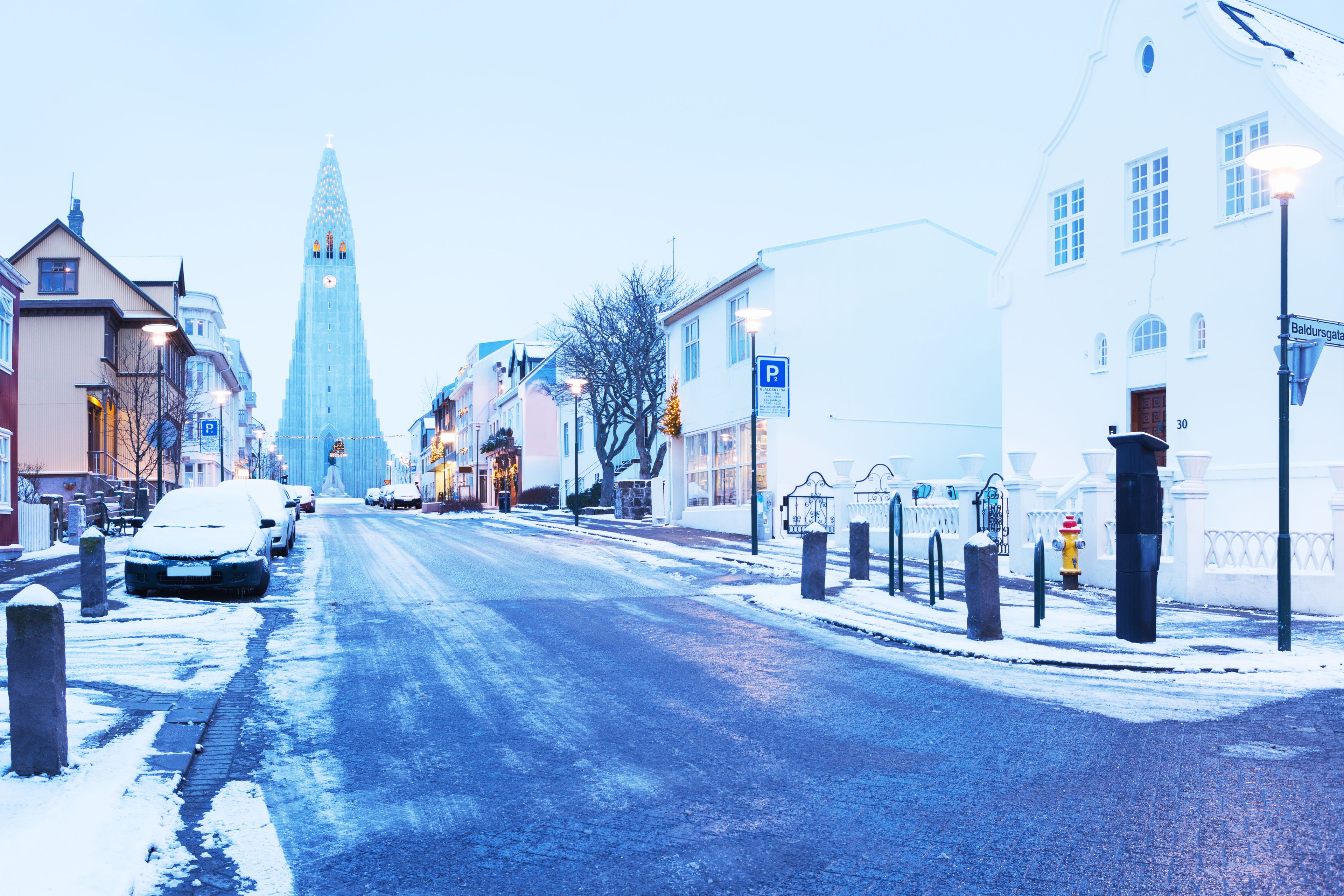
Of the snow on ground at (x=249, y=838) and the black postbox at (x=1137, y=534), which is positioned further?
the black postbox at (x=1137, y=534)

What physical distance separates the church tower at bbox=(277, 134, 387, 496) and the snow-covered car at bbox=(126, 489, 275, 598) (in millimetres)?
125807

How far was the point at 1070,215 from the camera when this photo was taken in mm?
22625

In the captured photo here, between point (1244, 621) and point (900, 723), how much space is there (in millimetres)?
6805

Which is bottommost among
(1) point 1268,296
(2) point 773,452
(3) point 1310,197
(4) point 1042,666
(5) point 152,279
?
(4) point 1042,666

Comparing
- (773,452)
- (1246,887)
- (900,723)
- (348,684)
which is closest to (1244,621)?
(900,723)

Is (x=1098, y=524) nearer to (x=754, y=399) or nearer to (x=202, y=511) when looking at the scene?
(x=754, y=399)

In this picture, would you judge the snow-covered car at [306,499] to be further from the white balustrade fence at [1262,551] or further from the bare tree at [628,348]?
the white balustrade fence at [1262,551]

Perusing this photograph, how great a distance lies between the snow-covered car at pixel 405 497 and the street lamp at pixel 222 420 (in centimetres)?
983

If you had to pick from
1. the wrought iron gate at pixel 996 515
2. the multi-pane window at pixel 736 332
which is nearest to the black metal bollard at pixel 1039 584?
the wrought iron gate at pixel 996 515

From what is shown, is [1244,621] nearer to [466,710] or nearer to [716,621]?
[716,621]

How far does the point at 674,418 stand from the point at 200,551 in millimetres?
20989

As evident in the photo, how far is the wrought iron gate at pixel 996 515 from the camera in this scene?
1889 cm

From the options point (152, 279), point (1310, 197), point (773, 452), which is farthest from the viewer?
point (152, 279)

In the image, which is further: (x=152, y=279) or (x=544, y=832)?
(x=152, y=279)
